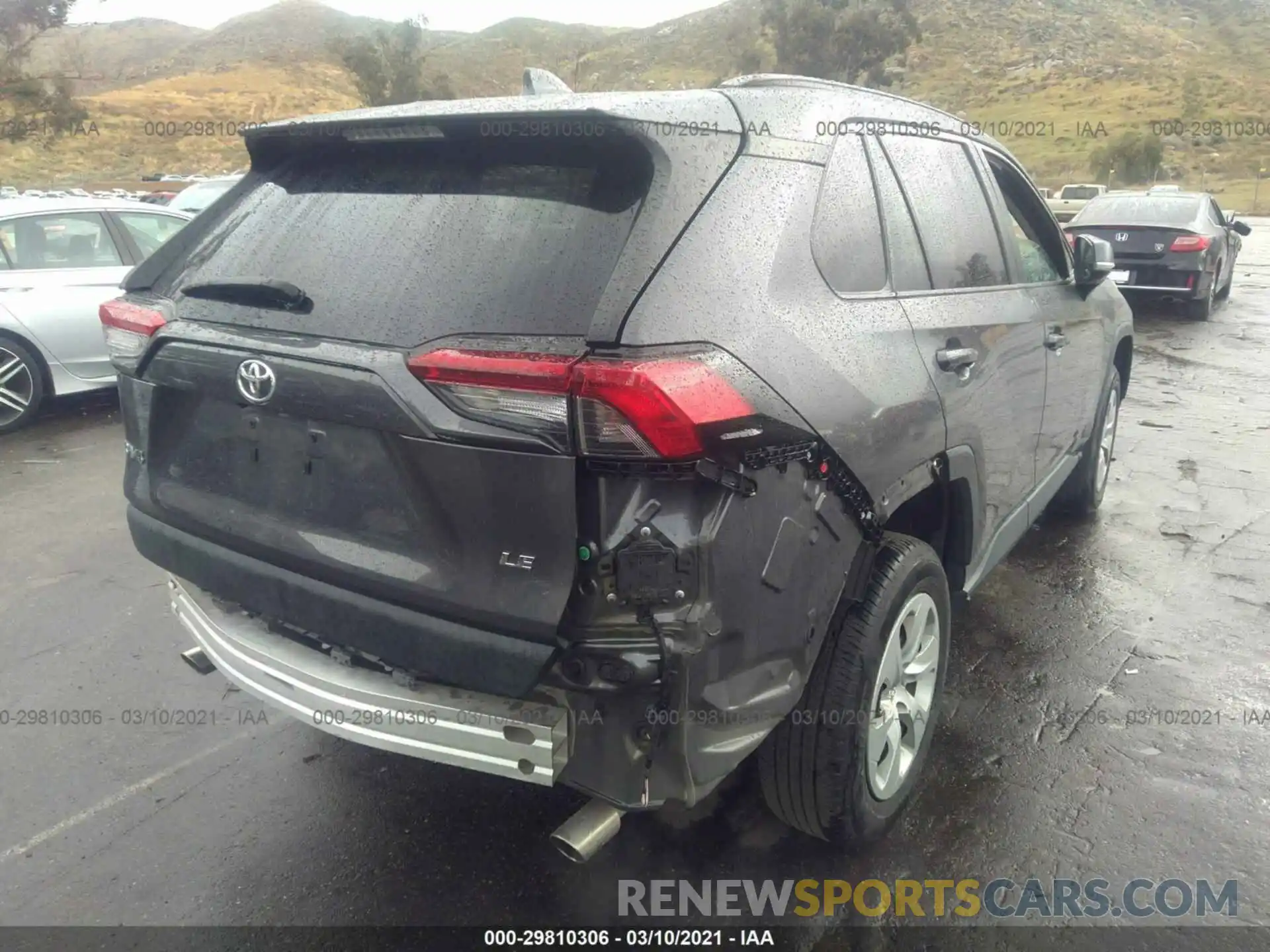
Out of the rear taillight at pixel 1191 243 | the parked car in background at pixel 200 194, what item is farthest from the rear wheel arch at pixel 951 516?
the parked car in background at pixel 200 194

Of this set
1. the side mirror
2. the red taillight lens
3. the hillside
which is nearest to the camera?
the red taillight lens

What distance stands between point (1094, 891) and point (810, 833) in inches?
30.4

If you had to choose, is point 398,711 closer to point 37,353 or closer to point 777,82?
point 777,82

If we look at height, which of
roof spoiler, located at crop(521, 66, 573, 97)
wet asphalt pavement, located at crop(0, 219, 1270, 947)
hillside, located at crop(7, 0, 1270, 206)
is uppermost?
roof spoiler, located at crop(521, 66, 573, 97)

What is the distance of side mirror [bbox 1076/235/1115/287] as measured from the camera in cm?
404

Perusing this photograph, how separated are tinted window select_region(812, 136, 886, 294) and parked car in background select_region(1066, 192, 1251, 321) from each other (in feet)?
33.0

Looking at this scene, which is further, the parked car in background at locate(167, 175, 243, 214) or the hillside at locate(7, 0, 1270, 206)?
the hillside at locate(7, 0, 1270, 206)

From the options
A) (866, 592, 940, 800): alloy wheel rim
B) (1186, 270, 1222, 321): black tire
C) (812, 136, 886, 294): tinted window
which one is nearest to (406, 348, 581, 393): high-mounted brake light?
(812, 136, 886, 294): tinted window

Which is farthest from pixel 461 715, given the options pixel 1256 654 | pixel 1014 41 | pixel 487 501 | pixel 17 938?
pixel 1014 41

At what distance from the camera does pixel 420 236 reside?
218 centimetres

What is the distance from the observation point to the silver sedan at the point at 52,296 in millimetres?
6887

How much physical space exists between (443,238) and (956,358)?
1.50m

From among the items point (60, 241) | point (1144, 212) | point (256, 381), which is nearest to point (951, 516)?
point (256, 381)

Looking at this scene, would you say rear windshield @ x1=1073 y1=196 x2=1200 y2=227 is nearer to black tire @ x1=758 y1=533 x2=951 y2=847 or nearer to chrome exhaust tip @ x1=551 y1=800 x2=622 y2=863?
black tire @ x1=758 y1=533 x2=951 y2=847
